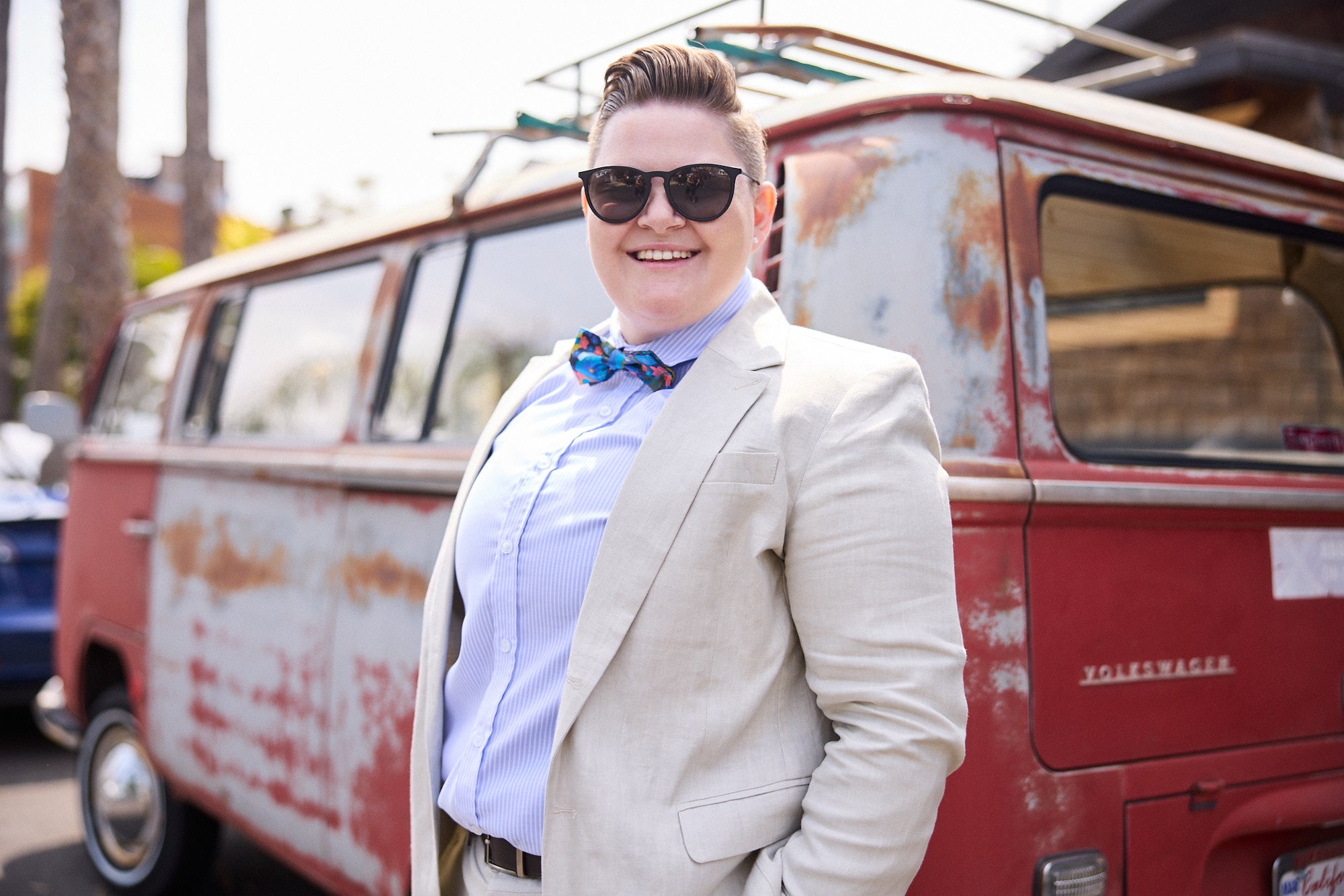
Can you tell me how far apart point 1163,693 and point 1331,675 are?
0.52 meters

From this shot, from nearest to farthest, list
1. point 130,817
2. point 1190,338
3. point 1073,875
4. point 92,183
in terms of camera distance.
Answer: point 1073,875
point 130,817
point 1190,338
point 92,183

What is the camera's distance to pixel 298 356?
145 inches

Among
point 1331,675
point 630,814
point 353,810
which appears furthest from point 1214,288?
point 630,814

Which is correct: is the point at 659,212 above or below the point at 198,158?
below

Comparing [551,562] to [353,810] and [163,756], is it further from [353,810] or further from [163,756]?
[163,756]

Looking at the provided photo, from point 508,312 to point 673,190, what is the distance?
1.43 m

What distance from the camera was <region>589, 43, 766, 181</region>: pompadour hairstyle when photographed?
5.00 ft

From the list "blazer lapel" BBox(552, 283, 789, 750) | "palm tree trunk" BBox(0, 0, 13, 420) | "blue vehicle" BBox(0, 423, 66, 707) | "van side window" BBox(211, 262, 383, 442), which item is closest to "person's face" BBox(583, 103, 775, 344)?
"blazer lapel" BBox(552, 283, 789, 750)

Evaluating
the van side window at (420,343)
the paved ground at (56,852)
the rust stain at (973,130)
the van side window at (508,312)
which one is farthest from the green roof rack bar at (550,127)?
the paved ground at (56,852)

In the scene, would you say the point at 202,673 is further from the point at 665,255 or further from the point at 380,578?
the point at 665,255

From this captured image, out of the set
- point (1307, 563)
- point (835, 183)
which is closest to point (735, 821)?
point (835, 183)

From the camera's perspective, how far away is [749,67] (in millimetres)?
2510

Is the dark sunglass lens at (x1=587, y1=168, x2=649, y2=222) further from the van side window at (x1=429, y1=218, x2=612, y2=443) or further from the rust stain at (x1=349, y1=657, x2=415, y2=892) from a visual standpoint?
the rust stain at (x1=349, y1=657, x2=415, y2=892)

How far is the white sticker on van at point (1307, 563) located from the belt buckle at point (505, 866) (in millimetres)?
1508
